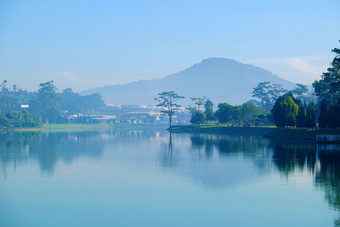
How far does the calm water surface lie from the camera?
926 inches

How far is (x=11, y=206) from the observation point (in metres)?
26.5

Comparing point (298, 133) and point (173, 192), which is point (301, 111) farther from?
point (173, 192)

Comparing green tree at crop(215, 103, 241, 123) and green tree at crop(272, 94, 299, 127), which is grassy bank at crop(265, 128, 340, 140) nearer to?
green tree at crop(272, 94, 299, 127)

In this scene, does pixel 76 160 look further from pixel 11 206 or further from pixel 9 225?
pixel 9 225

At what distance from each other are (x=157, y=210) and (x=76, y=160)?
87.3 feet

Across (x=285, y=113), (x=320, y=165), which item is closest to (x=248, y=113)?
(x=285, y=113)

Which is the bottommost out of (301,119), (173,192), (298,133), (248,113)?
(173,192)

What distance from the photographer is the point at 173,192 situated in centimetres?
3025

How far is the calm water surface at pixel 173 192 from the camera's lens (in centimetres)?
2353

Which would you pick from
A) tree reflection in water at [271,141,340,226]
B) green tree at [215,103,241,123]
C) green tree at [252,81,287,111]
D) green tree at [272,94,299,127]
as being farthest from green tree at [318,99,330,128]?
green tree at [252,81,287,111]

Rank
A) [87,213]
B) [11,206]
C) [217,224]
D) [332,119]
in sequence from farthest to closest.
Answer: [332,119], [11,206], [87,213], [217,224]

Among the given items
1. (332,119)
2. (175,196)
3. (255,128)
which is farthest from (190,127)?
(175,196)

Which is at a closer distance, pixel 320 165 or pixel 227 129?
pixel 320 165

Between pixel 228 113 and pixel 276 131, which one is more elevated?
pixel 228 113
